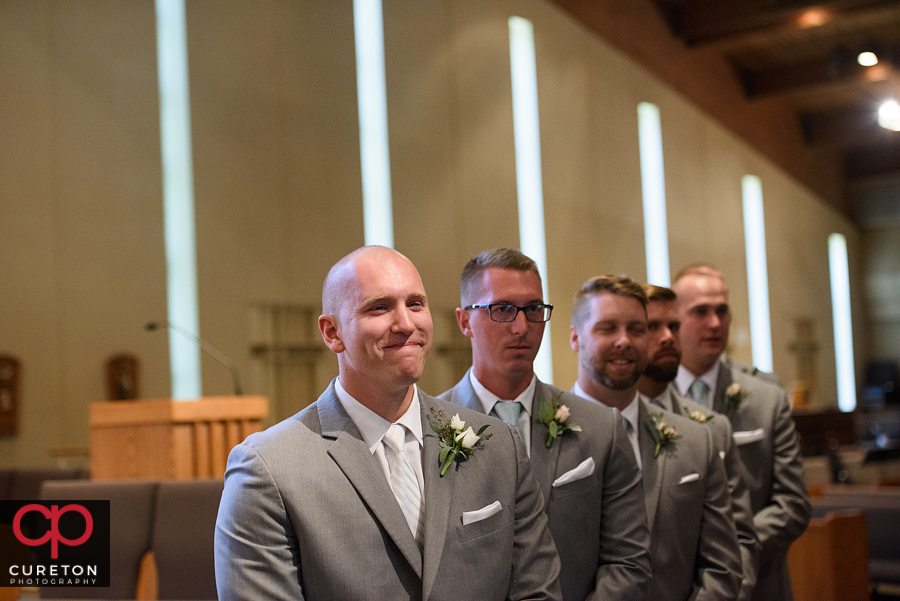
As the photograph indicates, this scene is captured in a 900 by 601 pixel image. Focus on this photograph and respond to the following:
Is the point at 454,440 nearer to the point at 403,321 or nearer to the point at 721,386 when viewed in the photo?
the point at 403,321

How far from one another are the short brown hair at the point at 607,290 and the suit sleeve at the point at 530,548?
0.88 meters

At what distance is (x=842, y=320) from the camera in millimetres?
22516

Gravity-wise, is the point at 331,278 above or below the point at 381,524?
above

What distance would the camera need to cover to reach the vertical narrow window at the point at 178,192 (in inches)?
329

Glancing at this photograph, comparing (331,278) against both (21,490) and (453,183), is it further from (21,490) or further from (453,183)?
(453,183)

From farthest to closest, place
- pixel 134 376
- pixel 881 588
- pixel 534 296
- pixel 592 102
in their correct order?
pixel 592 102
pixel 134 376
pixel 881 588
pixel 534 296

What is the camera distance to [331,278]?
6.50ft

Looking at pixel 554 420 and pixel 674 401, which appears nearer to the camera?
pixel 554 420

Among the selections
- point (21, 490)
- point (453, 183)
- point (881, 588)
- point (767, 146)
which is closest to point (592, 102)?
point (453, 183)

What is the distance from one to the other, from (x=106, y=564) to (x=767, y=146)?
1854 centimetres

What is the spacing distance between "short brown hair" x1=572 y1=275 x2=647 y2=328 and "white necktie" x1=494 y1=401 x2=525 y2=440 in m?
0.53

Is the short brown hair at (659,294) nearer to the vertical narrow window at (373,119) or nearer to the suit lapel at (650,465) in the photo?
the suit lapel at (650,465)

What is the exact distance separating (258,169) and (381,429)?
762cm

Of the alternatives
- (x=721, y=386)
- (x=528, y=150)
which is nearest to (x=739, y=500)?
(x=721, y=386)
